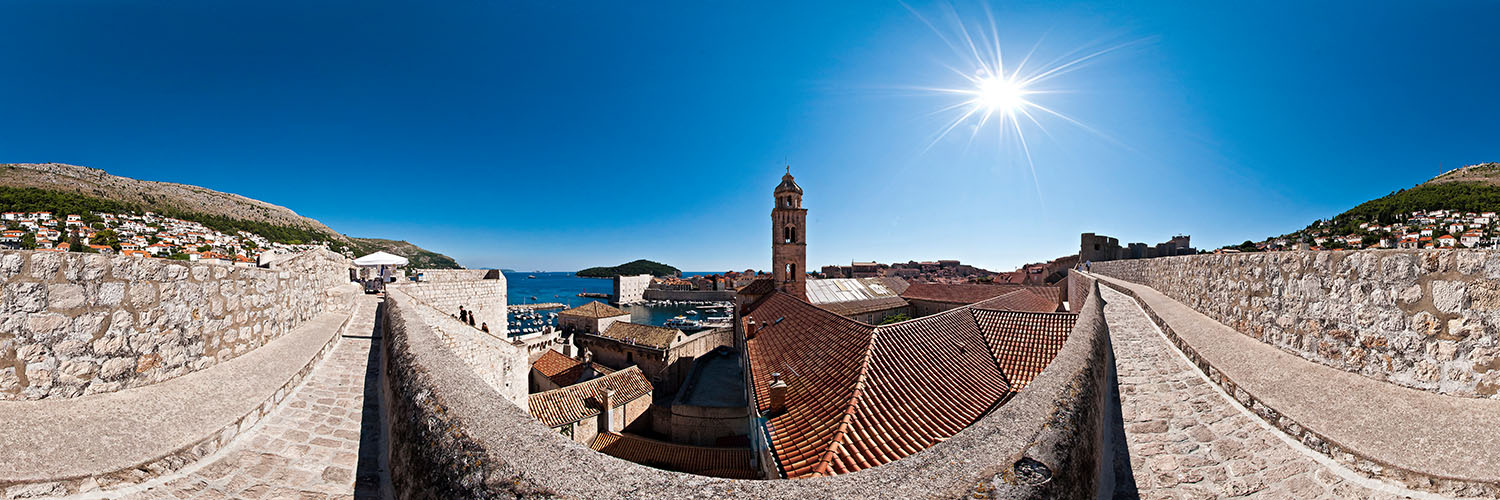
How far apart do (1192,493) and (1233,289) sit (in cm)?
438

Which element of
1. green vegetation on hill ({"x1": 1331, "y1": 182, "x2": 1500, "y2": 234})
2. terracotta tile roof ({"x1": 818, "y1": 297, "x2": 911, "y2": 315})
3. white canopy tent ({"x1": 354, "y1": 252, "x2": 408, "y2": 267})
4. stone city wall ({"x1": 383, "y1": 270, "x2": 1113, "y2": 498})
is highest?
green vegetation on hill ({"x1": 1331, "y1": 182, "x2": 1500, "y2": 234})

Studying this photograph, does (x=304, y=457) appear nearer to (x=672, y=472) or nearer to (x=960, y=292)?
(x=672, y=472)

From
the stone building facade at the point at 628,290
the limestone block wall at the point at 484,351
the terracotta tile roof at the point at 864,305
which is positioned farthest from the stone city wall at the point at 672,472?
the stone building facade at the point at 628,290

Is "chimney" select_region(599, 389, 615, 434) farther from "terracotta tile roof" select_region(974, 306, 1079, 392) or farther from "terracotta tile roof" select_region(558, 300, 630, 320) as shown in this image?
"terracotta tile roof" select_region(558, 300, 630, 320)

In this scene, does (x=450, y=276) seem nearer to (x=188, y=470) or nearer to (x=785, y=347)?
(x=785, y=347)

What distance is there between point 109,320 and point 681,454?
12015 mm

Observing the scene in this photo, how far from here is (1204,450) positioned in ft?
8.74

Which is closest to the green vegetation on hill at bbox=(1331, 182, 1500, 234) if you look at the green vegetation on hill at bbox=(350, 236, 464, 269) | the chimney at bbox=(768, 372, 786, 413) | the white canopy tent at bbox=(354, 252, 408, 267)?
the chimney at bbox=(768, 372, 786, 413)

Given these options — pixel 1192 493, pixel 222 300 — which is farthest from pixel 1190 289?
pixel 222 300

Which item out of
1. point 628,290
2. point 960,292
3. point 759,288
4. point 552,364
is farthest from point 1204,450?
point 628,290

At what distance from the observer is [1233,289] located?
506 cm

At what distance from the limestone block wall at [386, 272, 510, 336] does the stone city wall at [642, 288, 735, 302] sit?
6661cm

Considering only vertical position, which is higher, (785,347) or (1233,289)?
(1233,289)

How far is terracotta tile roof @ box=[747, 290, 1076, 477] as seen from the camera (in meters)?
6.06
